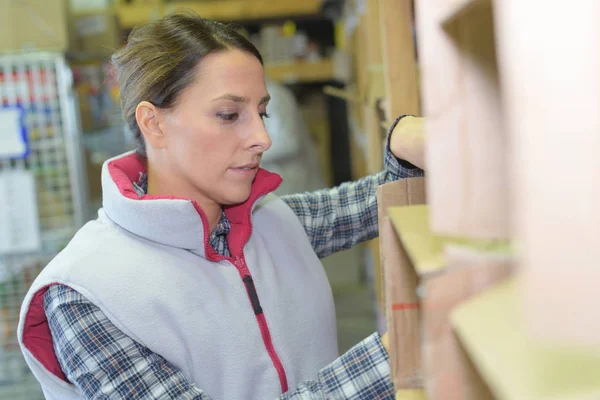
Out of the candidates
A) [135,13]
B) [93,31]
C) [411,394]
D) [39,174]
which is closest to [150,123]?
[411,394]

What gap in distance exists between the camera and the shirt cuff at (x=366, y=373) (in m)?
1.05

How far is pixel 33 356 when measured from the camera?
135cm

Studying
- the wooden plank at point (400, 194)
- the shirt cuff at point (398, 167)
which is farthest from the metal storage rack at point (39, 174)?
the wooden plank at point (400, 194)

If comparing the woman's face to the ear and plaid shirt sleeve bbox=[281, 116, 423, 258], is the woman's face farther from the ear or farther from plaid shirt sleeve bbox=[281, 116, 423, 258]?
plaid shirt sleeve bbox=[281, 116, 423, 258]

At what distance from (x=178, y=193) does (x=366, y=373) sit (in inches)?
25.3

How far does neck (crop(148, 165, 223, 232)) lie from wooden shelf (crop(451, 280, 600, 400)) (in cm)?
103

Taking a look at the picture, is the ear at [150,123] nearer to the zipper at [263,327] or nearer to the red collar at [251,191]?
the red collar at [251,191]

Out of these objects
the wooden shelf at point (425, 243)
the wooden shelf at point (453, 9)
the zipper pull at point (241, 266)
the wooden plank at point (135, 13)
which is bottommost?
the zipper pull at point (241, 266)

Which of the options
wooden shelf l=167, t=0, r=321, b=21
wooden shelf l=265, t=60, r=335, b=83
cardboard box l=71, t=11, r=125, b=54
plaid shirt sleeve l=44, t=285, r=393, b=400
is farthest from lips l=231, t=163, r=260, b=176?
wooden shelf l=167, t=0, r=321, b=21

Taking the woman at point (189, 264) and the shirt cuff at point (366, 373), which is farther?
→ the woman at point (189, 264)

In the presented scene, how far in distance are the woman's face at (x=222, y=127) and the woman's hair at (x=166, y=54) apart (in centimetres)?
2

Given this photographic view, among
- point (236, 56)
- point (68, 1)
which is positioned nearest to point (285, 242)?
point (236, 56)

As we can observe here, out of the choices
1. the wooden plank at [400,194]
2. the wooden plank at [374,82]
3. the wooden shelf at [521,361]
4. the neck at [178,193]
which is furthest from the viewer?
the wooden plank at [374,82]

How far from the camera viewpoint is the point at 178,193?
153 cm
